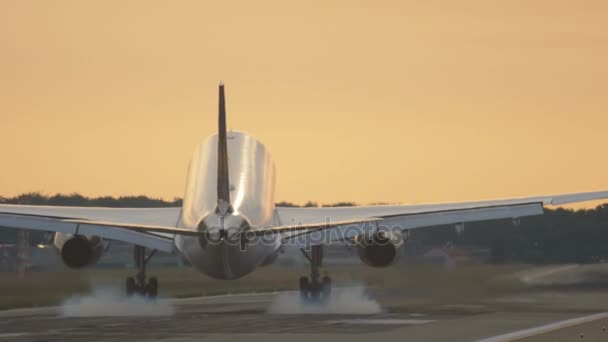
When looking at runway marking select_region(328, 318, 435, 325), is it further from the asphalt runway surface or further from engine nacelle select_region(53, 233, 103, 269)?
engine nacelle select_region(53, 233, 103, 269)

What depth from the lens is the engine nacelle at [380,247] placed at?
1826 inches

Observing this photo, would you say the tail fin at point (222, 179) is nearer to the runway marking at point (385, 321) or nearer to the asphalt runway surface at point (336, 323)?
the asphalt runway surface at point (336, 323)

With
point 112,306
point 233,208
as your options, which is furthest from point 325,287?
point 233,208

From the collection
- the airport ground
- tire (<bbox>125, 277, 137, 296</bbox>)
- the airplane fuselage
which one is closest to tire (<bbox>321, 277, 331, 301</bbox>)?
the airport ground

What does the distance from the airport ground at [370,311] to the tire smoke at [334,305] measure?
5cm

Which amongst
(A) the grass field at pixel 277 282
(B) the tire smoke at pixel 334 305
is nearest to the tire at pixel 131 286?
(A) the grass field at pixel 277 282

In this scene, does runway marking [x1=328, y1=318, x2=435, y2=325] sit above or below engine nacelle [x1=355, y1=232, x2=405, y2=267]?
below

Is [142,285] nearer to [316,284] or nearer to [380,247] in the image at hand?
[316,284]

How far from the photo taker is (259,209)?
4472cm

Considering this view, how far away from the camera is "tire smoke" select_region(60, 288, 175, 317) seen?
44562mm

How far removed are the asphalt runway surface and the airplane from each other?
1877 millimetres

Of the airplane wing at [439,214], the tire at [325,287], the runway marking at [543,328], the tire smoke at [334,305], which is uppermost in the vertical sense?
the airplane wing at [439,214]

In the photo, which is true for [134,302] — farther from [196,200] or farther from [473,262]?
[473,262]

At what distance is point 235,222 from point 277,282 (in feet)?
92.3
